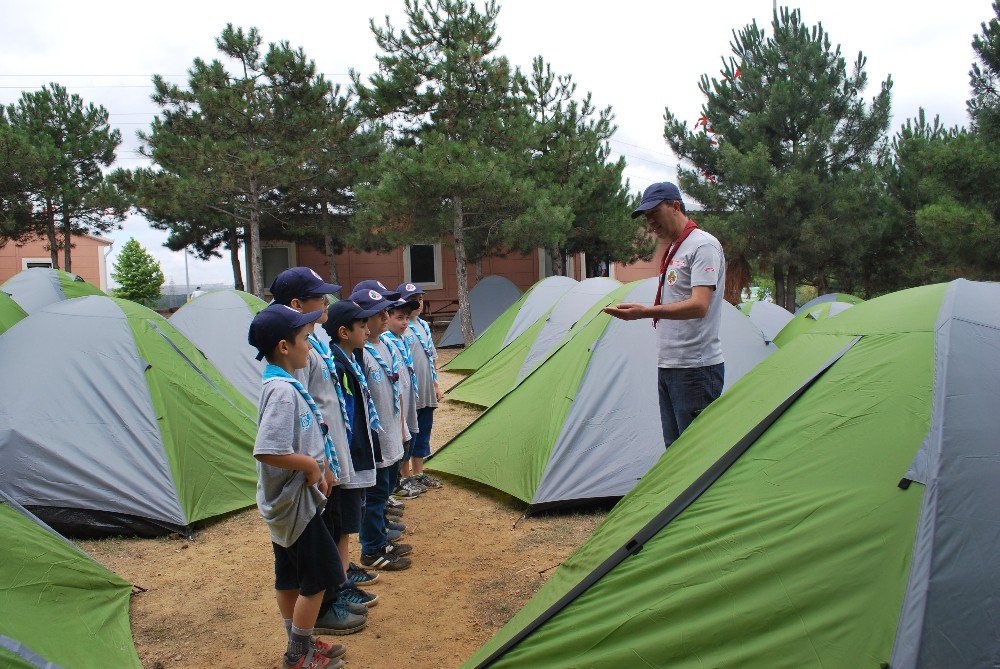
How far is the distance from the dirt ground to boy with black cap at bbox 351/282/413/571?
0.18m

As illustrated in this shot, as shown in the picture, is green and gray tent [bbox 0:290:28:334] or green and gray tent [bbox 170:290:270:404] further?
green and gray tent [bbox 170:290:270:404]

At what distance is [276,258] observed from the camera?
20.7 meters

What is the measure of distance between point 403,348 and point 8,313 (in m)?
3.75

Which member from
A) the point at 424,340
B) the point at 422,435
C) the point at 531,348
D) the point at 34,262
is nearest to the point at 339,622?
the point at 422,435

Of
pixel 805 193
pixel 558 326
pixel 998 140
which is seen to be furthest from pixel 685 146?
pixel 558 326

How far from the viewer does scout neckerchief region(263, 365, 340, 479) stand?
2500mm

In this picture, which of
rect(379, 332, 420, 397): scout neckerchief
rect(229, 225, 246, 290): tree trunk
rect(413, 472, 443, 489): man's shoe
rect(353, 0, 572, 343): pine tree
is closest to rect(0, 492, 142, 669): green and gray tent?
rect(379, 332, 420, 397): scout neckerchief

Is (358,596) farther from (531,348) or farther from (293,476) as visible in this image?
(531,348)

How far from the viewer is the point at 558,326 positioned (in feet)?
27.3

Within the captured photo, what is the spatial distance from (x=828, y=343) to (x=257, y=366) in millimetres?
5882

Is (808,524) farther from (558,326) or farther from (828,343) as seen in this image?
(558,326)

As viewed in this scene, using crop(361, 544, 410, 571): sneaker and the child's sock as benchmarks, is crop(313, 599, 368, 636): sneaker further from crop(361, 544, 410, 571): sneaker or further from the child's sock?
crop(361, 544, 410, 571): sneaker

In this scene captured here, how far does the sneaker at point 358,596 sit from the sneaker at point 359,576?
137 mm

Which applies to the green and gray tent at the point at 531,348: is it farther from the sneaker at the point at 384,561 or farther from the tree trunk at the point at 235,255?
the tree trunk at the point at 235,255
